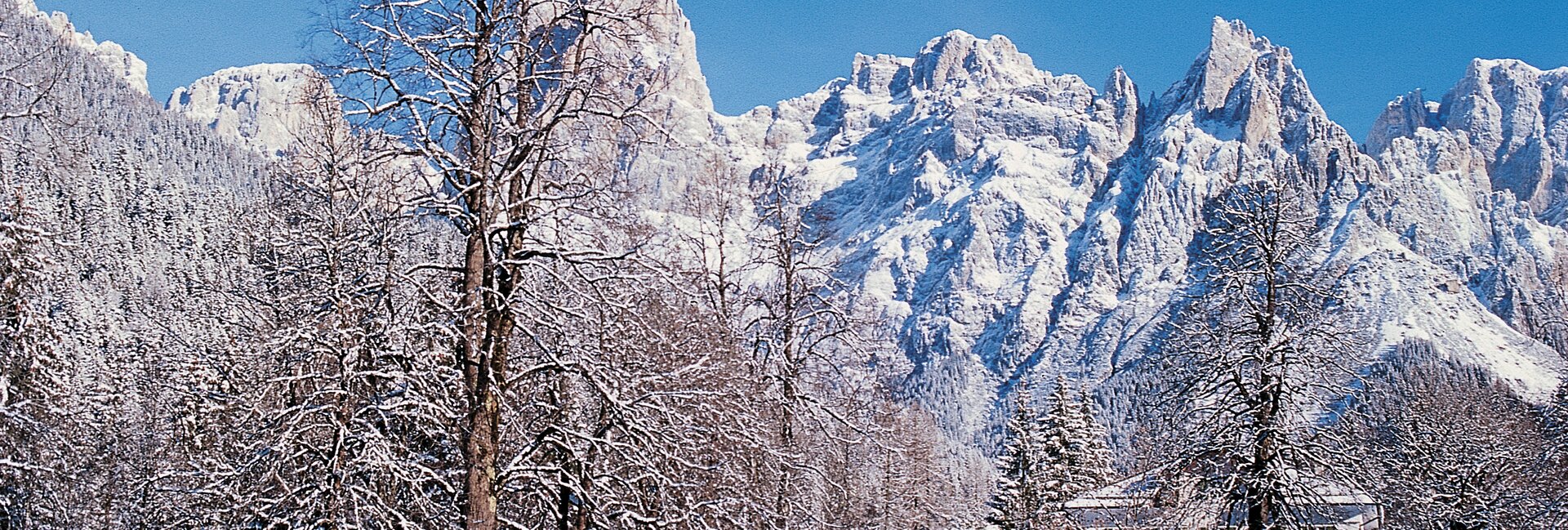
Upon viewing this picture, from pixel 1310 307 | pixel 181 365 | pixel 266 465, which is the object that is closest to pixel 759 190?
pixel 1310 307

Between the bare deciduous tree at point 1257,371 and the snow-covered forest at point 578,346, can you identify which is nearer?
the snow-covered forest at point 578,346

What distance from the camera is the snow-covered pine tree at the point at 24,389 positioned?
1559 centimetres

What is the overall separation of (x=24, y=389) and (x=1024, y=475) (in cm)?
3564

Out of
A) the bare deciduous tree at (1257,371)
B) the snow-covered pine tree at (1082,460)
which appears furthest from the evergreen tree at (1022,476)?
the bare deciduous tree at (1257,371)

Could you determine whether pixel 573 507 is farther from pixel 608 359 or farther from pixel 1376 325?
pixel 1376 325

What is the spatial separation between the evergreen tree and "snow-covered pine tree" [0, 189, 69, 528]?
3042cm

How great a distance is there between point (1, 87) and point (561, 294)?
4895 mm

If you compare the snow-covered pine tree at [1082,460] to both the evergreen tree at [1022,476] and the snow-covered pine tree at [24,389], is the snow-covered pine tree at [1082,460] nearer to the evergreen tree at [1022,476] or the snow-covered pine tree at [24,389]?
the evergreen tree at [1022,476]

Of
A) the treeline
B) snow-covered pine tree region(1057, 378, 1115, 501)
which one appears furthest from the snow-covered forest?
snow-covered pine tree region(1057, 378, 1115, 501)

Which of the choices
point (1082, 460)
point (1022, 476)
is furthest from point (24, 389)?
point (1082, 460)

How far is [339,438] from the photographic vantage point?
333 inches

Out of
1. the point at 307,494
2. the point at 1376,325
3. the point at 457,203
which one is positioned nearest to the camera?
the point at 457,203

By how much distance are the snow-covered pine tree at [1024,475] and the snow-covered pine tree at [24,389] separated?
1196 inches

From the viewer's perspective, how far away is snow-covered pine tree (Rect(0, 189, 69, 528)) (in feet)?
51.1
